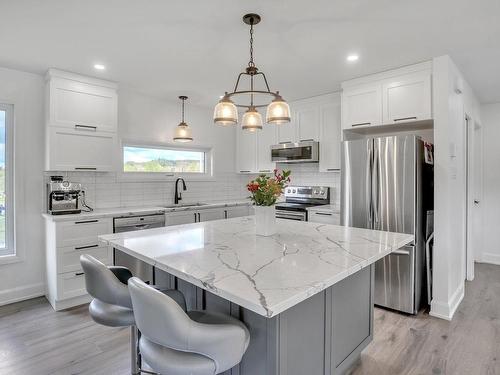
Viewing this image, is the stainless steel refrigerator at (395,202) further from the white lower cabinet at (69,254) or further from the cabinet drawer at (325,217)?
the white lower cabinet at (69,254)

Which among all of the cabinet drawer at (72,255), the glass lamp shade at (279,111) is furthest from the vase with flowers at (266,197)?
the cabinet drawer at (72,255)

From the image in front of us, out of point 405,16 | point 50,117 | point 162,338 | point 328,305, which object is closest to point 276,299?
point 162,338

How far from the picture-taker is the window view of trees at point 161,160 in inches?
167

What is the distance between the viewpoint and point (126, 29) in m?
2.37

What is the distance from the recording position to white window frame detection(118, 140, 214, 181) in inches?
163

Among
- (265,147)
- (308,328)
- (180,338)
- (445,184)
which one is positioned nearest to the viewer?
(180,338)

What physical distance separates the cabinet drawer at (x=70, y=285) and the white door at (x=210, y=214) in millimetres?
1598

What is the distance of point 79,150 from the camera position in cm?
339

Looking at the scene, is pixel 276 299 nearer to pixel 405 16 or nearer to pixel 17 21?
pixel 405 16

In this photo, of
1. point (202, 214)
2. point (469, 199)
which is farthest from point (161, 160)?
point (469, 199)

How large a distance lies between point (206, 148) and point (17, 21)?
3.05 metres

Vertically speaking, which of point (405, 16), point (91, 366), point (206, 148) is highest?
point (405, 16)

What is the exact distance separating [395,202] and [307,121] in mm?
1949

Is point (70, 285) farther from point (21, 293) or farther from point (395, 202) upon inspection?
point (395, 202)
